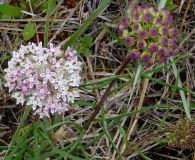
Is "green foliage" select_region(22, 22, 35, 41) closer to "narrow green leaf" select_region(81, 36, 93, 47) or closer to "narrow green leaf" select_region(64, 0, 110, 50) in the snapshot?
"narrow green leaf" select_region(81, 36, 93, 47)

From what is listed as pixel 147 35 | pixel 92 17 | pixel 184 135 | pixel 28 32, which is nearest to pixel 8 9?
pixel 28 32

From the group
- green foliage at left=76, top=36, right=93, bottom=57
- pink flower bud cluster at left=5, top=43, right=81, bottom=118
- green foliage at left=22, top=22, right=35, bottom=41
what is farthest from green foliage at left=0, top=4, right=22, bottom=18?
pink flower bud cluster at left=5, top=43, right=81, bottom=118

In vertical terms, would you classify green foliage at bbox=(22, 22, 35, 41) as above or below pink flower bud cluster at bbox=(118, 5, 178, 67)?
below

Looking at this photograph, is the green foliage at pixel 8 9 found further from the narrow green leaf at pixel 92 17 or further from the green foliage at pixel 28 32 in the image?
the narrow green leaf at pixel 92 17

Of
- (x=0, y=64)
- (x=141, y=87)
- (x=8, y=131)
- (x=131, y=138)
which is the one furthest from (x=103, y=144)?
(x=0, y=64)

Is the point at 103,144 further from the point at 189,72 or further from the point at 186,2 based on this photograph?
the point at 186,2

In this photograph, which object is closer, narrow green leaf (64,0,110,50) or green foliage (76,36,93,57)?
narrow green leaf (64,0,110,50)

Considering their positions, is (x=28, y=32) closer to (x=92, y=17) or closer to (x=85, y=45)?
(x=85, y=45)
